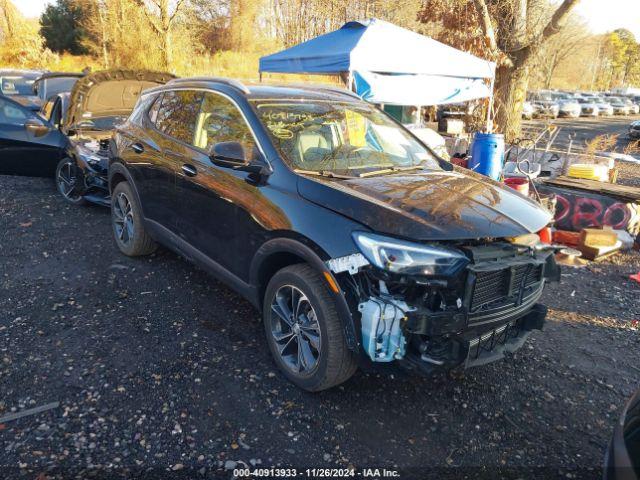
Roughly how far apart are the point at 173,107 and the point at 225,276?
1.79 metres

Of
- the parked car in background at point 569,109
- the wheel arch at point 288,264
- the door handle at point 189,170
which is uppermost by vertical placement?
the parked car in background at point 569,109

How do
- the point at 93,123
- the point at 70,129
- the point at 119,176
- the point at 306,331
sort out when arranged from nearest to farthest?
1. the point at 306,331
2. the point at 119,176
3. the point at 70,129
4. the point at 93,123

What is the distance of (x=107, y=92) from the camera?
7500 millimetres

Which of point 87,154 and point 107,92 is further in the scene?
point 107,92

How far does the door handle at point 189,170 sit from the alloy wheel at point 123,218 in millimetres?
1385

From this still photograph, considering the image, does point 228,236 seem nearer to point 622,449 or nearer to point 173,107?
point 173,107

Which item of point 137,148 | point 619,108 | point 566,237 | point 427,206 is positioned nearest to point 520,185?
point 566,237

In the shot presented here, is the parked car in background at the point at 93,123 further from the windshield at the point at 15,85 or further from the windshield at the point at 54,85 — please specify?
the windshield at the point at 15,85

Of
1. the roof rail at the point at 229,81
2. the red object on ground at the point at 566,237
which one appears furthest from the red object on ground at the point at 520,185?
the roof rail at the point at 229,81

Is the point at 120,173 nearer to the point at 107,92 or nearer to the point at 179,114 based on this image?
the point at 179,114

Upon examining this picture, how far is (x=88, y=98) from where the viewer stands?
24.1 feet

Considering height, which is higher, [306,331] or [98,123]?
[98,123]

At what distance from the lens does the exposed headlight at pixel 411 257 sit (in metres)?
2.44

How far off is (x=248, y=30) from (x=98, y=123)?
36.8 m
